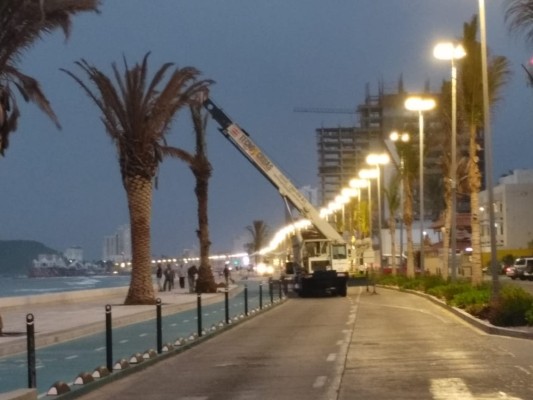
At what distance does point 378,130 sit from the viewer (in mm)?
193375

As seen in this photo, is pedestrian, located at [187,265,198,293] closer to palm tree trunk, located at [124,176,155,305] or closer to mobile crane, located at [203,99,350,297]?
mobile crane, located at [203,99,350,297]

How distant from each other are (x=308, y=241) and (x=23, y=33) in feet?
109

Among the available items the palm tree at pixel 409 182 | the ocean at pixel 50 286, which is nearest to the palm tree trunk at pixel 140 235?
the ocean at pixel 50 286

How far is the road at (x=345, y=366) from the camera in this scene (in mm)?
15953

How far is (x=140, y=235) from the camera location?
4322cm

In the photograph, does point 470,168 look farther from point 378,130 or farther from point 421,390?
point 378,130

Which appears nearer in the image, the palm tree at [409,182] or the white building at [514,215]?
the palm tree at [409,182]

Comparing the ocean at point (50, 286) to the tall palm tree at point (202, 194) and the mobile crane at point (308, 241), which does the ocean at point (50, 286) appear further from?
the mobile crane at point (308, 241)

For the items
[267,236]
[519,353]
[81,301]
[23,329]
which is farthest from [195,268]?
[267,236]

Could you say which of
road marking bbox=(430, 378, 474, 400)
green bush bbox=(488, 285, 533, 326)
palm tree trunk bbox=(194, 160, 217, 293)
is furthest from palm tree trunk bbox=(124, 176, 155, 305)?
road marking bbox=(430, 378, 474, 400)

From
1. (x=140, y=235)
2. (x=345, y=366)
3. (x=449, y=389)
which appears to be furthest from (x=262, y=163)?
(x=449, y=389)

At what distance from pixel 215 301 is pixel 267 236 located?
13209cm

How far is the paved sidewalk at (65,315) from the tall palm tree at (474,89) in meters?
11.8

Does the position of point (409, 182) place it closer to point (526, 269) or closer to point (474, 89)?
point (526, 269)
